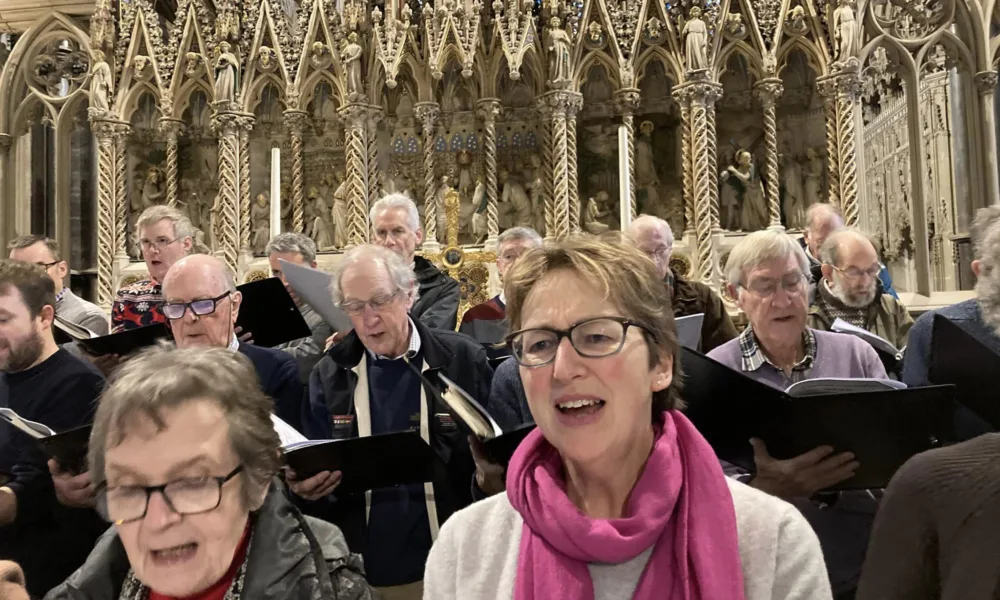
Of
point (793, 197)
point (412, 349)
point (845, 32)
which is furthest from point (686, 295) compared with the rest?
point (845, 32)

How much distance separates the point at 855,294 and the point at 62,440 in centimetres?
295

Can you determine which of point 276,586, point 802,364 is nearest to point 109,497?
point 276,586

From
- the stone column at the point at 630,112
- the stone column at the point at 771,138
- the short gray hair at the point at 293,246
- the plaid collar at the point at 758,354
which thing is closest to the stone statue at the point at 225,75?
the short gray hair at the point at 293,246

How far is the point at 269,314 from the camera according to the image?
3.55m

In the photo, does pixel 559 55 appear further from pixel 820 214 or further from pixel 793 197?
pixel 820 214

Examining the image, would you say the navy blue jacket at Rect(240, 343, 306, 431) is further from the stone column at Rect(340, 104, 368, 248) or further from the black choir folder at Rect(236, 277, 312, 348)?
the stone column at Rect(340, 104, 368, 248)

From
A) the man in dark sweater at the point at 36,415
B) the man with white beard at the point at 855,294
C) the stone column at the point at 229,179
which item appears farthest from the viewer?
the stone column at the point at 229,179

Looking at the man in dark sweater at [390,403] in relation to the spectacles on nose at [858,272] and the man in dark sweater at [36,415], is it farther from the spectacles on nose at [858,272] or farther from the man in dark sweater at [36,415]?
the spectacles on nose at [858,272]

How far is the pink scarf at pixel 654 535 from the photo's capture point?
128cm

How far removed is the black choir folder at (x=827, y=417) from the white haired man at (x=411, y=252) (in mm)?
2202

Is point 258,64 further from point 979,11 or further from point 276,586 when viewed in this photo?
point 276,586

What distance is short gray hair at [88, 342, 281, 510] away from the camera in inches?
60.3

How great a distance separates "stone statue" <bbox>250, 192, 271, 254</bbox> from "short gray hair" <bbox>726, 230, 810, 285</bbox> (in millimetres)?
5631

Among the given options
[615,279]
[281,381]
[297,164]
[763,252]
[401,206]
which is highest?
[297,164]
